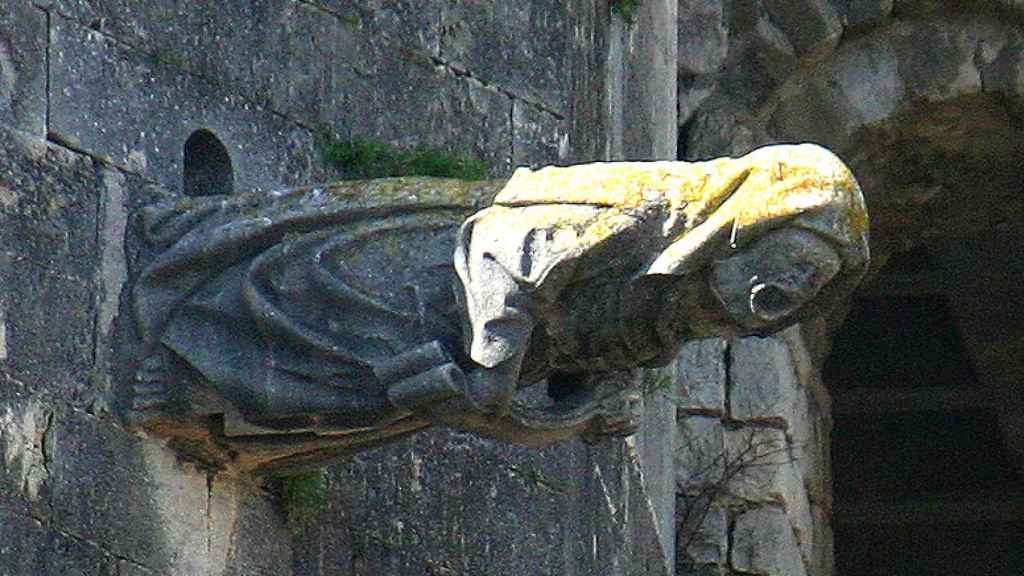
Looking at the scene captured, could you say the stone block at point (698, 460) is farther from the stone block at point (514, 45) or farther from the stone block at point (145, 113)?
the stone block at point (145, 113)

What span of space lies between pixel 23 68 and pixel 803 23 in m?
4.79

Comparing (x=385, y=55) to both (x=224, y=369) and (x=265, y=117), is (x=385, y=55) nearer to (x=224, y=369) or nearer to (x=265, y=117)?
(x=265, y=117)

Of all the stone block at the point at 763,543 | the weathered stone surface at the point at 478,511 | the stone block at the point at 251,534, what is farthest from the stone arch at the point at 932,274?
the stone block at the point at 251,534

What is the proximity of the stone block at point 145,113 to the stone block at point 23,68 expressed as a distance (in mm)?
28

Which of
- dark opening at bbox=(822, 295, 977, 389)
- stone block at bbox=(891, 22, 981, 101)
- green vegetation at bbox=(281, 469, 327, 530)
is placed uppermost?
stone block at bbox=(891, 22, 981, 101)

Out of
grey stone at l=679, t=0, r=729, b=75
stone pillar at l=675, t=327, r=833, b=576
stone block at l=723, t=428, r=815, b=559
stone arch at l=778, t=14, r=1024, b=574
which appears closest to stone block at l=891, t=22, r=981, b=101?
stone arch at l=778, t=14, r=1024, b=574

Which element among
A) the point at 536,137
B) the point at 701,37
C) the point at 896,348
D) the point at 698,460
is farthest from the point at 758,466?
the point at 536,137

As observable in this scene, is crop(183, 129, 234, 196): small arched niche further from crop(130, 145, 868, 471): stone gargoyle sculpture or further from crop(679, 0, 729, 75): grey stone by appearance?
crop(679, 0, 729, 75): grey stone

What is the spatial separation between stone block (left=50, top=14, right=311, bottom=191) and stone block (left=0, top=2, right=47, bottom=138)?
0.03m

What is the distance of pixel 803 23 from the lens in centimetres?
1076

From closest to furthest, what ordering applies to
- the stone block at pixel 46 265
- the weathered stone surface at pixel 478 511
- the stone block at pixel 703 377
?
the stone block at pixel 46 265 < the weathered stone surface at pixel 478 511 < the stone block at pixel 703 377

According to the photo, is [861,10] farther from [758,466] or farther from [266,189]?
[266,189]

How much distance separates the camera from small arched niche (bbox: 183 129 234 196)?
21.8ft

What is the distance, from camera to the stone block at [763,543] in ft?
34.9
